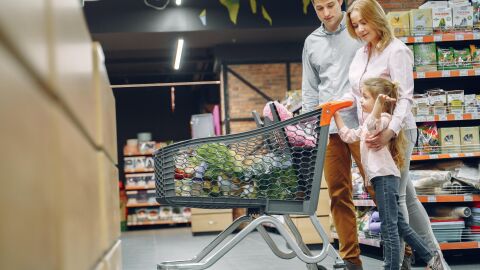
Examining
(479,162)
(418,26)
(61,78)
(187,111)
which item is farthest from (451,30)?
(187,111)

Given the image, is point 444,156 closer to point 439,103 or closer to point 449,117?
point 449,117

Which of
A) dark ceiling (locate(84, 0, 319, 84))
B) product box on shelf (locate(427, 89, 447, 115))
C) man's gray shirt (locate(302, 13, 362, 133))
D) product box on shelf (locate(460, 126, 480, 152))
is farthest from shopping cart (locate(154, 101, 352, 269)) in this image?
dark ceiling (locate(84, 0, 319, 84))

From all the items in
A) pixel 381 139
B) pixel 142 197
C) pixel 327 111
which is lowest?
pixel 142 197

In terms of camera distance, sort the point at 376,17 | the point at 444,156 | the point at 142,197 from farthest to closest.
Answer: the point at 142,197, the point at 444,156, the point at 376,17

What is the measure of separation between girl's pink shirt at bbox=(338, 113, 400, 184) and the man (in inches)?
10.3

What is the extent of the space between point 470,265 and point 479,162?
727mm

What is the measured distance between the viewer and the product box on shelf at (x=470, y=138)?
4.46 metres

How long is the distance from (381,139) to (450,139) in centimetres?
172

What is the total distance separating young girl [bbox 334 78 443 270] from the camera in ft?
9.59

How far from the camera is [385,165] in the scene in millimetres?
2949

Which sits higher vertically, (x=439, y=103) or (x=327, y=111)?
(x=439, y=103)

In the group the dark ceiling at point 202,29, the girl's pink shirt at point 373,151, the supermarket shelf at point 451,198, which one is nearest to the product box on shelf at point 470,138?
the supermarket shelf at point 451,198

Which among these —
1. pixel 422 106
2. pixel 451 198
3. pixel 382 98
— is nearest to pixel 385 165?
pixel 382 98

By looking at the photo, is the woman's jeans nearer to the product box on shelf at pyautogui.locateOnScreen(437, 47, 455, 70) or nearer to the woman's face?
the woman's face
